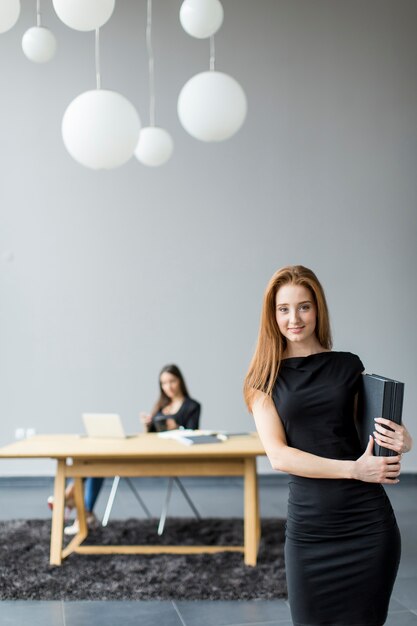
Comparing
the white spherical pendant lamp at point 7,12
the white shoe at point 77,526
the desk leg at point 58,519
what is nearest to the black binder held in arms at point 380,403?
the white spherical pendant lamp at point 7,12

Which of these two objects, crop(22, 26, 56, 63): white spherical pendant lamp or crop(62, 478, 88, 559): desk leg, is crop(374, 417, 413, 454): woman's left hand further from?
crop(62, 478, 88, 559): desk leg

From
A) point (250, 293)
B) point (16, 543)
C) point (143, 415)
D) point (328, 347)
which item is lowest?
point (16, 543)

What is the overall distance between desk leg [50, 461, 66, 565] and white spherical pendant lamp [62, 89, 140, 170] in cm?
218

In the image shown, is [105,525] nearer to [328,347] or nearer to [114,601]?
[114,601]

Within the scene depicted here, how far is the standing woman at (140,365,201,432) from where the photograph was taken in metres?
5.47

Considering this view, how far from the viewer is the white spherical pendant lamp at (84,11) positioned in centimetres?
274

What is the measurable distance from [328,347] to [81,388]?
5362mm

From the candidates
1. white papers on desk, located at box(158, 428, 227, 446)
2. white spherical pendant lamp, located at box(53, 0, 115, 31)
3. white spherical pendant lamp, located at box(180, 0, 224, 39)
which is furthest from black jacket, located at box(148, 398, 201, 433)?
white spherical pendant lamp, located at box(53, 0, 115, 31)

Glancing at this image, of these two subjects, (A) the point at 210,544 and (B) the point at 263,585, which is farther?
(A) the point at 210,544

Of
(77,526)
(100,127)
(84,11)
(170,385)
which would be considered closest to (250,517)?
(77,526)

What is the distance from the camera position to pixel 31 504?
20.7 feet

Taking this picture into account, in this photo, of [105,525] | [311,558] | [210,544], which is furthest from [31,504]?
[311,558]

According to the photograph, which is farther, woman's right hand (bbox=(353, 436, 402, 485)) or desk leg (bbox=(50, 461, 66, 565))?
desk leg (bbox=(50, 461, 66, 565))

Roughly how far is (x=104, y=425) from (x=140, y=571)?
100 centimetres
